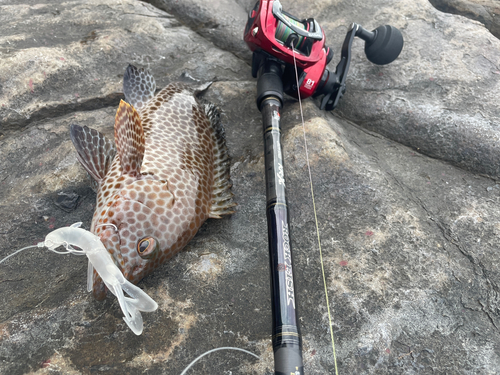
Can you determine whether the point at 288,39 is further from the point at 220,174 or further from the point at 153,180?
the point at 153,180

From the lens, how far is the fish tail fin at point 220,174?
3.08 m

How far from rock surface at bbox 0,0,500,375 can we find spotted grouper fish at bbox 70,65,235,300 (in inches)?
7.7

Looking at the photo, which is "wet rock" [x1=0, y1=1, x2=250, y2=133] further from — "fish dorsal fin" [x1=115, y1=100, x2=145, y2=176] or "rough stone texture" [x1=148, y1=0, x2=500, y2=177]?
"fish dorsal fin" [x1=115, y1=100, x2=145, y2=176]

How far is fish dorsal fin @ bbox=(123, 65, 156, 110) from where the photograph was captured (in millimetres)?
3867

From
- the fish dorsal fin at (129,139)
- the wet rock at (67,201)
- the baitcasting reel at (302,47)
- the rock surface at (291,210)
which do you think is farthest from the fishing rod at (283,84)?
the wet rock at (67,201)

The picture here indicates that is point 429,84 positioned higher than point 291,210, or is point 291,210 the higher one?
point 429,84

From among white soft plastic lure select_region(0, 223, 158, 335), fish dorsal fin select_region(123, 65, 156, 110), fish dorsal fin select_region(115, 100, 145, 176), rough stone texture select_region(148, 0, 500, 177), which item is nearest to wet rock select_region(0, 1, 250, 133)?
fish dorsal fin select_region(123, 65, 156, 110)

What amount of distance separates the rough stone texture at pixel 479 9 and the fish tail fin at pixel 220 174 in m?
5.00

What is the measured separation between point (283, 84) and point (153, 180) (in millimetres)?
1921

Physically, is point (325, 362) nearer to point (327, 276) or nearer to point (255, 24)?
point (327, 276)

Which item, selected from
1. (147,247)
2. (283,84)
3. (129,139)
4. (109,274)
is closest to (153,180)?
(129,139)

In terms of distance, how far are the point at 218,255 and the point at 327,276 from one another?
89 cm

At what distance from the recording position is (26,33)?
461 cm

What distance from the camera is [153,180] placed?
283 cm
